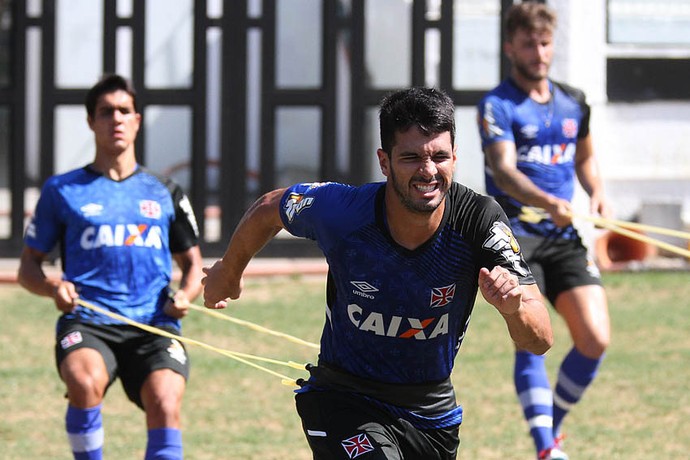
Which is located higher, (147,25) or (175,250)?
(147,25)

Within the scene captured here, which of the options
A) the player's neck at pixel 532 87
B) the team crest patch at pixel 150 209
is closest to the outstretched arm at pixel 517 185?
the player's neck at pixel 532 87

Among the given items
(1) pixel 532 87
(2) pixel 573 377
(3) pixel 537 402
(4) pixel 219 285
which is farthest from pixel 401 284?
(1) pixel 532 87

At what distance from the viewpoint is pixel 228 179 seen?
16.4m

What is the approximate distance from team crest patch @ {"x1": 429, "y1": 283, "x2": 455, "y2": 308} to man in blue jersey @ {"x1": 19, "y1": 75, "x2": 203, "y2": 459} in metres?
1.95

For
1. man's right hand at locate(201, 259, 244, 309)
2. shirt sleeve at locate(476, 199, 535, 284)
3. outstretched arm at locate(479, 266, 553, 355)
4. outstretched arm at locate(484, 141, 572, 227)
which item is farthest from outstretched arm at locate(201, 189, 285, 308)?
outstretched arm at locate(484, 141, 572, 227)

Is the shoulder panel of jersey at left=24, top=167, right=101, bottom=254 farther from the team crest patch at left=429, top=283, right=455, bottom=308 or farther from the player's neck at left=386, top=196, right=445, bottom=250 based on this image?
the team crest patch at left=429, top=283, right=455, bottom=308

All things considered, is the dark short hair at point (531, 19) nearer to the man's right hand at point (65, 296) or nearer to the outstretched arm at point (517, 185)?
the outstretched arm at point (517, 185)

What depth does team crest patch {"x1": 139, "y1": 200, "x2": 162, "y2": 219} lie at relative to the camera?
6.93 meters

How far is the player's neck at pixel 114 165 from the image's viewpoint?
7.06 meters

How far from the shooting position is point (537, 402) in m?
7.44

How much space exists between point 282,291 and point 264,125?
2.60 meters

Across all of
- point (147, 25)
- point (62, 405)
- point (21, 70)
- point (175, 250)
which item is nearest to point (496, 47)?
point (147, 25)

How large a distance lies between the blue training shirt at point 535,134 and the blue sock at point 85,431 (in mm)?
2705

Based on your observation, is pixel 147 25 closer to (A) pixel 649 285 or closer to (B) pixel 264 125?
(B) pixel 264 125
